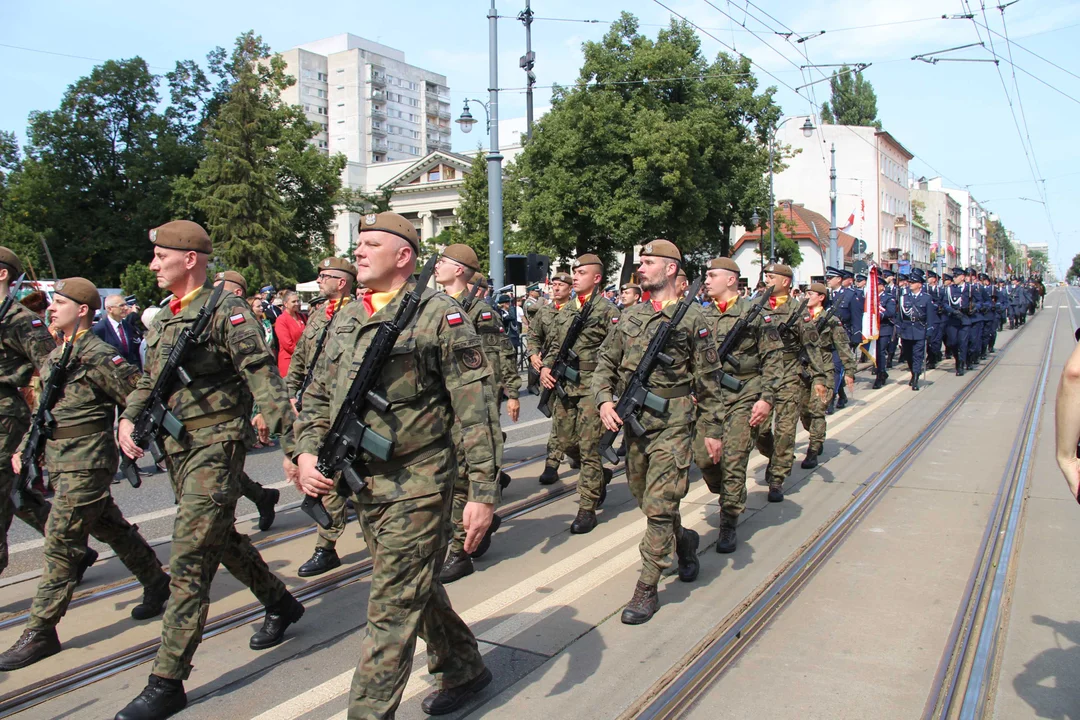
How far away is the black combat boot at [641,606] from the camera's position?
4.50 metres

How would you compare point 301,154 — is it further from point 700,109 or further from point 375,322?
point 375,322

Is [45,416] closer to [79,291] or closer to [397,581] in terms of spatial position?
[79,291]

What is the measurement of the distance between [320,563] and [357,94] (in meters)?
96.2

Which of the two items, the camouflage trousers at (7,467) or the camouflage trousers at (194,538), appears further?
the camouflage trousers at (7,467)

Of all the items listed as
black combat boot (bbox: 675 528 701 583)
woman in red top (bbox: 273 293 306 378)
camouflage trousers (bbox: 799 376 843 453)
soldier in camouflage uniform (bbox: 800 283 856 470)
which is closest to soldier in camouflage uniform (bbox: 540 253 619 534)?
black combat boot (bbox: 675 528 701 583)

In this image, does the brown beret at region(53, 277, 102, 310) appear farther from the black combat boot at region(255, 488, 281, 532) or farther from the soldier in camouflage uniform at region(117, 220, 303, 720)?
the black combat boot at region(255, 488, 281, 532)

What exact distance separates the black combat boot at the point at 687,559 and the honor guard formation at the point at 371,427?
2 centimetres

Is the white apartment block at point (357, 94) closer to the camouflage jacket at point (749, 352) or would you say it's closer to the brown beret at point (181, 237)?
the camouflage jacket at point (749, 352)

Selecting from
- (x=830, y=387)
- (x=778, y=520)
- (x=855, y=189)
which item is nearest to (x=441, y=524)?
(x=778, y=520)

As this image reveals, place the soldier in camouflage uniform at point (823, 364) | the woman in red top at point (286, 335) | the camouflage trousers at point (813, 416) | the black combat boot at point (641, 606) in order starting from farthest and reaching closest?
the woman in red top at point (286, 335)
the camouflage trousers at point (813, 416)
the soldier in camouflage uniform at point (823, 364)
the black combat boot at point (641, 606)

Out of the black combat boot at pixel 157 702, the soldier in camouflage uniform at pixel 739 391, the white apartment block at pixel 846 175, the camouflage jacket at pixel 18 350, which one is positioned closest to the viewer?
the black combat boot at pixel 157 702

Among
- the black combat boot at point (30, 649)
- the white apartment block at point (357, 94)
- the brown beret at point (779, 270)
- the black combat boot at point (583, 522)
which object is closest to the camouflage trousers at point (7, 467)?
the black combat boot at point (30, 649)

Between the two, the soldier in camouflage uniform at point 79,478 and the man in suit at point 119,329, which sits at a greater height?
the man in suit at point 119,329

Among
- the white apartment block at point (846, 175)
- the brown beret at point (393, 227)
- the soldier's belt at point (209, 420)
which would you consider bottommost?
the soldier's belt at point (209, 420)
